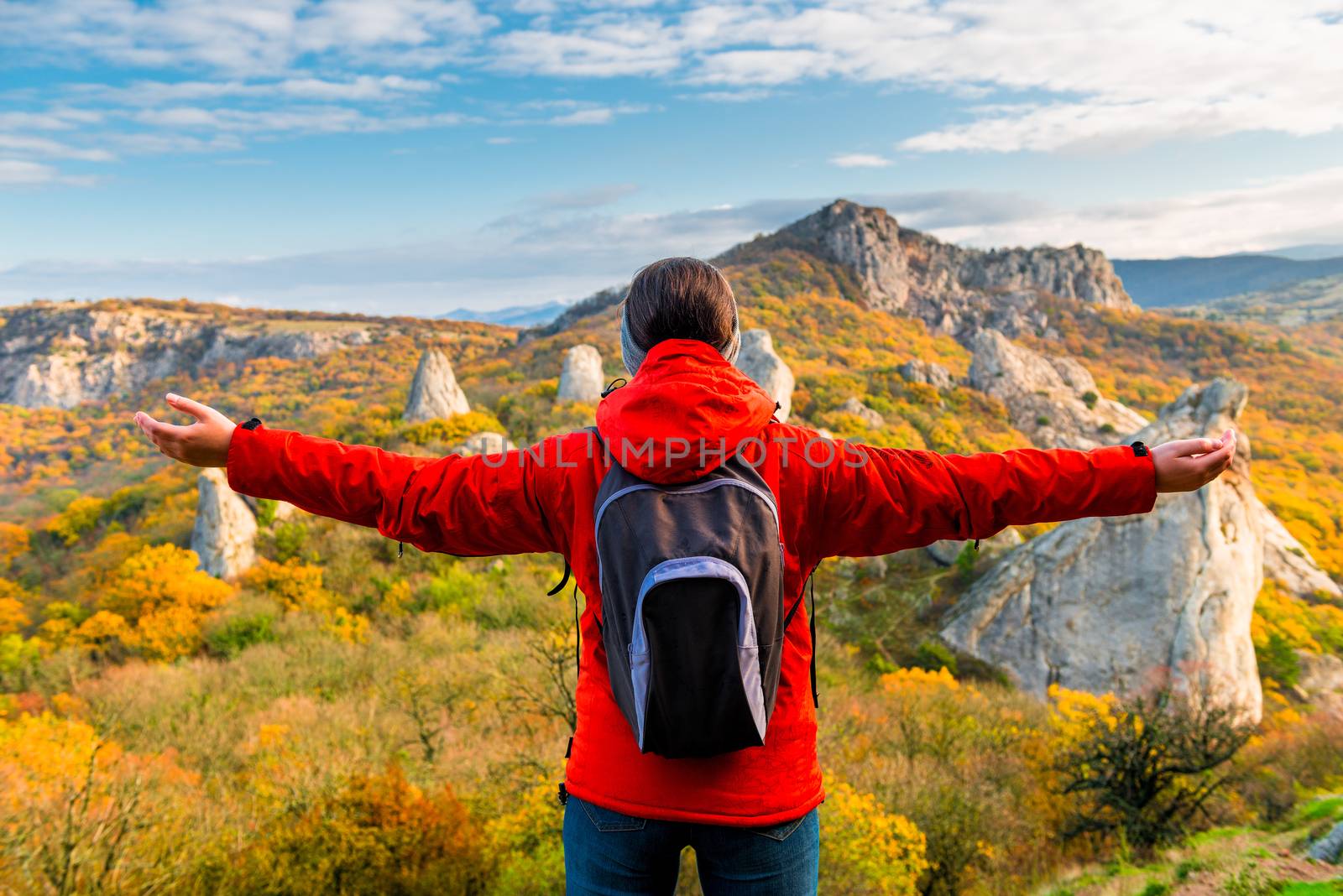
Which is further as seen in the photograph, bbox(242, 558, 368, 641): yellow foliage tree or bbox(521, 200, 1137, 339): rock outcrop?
bbox(521, 200, 1137, 339): rock outcrop

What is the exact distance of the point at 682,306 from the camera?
70.7 inches

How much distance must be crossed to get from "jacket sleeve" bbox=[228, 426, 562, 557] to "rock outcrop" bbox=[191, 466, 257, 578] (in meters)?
29.2

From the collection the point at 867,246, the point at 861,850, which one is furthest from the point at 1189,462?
the point at 867,246

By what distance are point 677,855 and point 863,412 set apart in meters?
41.5

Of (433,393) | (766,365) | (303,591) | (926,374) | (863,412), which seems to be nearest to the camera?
(303,591)

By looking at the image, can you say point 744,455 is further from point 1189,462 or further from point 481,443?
point 481,443

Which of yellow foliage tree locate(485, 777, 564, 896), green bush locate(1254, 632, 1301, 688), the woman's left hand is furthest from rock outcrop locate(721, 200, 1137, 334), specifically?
the woman's left hand

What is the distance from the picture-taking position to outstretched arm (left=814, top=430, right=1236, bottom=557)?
5.79ft

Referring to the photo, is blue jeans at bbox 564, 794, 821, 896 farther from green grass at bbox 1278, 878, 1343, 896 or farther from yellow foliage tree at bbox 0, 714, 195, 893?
yellow foliage tree at bbox 0, 714, 195, 893

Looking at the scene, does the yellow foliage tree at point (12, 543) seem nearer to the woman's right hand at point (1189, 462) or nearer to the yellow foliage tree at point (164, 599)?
the yellow foliage tree at point (164, 599)

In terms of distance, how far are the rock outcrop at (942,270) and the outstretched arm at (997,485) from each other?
284 feet

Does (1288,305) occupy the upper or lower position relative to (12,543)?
upper

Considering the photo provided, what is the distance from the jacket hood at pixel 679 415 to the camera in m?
1.56

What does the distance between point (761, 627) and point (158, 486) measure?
149ft
